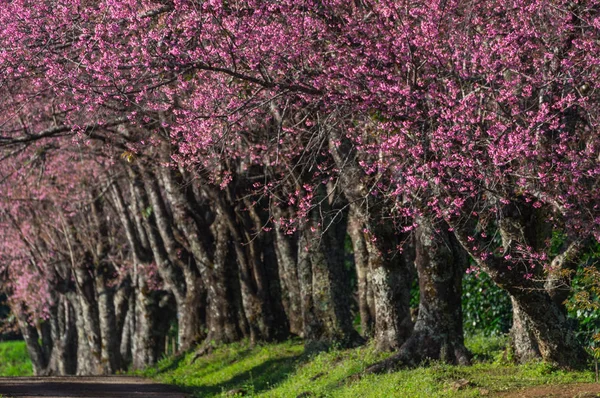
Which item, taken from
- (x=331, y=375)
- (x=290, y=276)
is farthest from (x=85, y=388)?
(x=331, y=375)

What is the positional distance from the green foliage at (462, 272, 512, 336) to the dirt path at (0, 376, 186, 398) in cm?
698

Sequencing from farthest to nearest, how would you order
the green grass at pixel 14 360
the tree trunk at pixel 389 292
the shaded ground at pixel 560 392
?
the green grass at pixel 14 360 → the tree trunk at pixel 389 292 → the shaded ground at pixel 560 392

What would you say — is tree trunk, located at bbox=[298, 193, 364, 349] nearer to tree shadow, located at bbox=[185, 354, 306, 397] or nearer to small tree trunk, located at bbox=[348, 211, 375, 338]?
tree shadow, located at bbox=[185, 354, 306, 397]

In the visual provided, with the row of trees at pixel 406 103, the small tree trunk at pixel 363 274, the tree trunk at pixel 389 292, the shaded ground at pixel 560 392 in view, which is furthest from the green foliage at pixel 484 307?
the shaded ground at pixel 560 392

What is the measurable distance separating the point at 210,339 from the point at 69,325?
53.2 ft

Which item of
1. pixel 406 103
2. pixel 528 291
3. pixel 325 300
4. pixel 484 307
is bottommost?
pixel 528 291

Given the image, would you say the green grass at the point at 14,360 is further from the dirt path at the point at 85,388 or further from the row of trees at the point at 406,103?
the row of trees at the point at 406,103

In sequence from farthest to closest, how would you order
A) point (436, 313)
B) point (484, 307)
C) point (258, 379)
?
point (484, 307)
point (258, 379)
point (436, 313)

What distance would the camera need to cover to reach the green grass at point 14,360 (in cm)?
5541

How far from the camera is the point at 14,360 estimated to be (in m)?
60.2

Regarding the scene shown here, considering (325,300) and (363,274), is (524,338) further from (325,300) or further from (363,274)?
(363,274)

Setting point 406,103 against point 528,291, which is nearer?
point 406,103

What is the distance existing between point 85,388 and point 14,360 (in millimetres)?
38789

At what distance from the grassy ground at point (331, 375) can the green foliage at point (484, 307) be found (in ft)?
4.18
